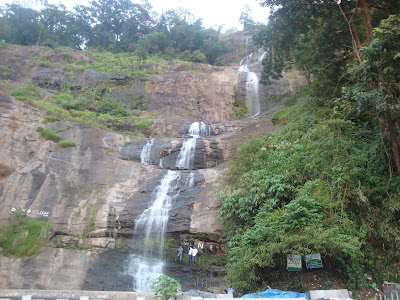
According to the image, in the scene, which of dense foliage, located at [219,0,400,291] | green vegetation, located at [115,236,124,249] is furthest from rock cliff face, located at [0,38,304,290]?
dense foliage, located at [219,0,400,291]

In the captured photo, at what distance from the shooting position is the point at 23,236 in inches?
561

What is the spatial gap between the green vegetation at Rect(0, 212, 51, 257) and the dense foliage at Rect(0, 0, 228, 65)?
28.5 m

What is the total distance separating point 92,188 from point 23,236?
4.02m

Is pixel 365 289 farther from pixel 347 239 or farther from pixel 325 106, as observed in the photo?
pixel 325 106

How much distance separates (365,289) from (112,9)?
1797 inches

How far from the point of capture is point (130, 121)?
2473 cm

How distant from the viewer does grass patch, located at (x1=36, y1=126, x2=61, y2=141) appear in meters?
19.0

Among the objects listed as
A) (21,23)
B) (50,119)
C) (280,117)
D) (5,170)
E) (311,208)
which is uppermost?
(21,23)

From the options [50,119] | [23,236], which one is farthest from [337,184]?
[50,119]

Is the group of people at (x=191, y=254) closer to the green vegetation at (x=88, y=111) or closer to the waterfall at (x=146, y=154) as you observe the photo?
the waterfall at (x=146, y=154)

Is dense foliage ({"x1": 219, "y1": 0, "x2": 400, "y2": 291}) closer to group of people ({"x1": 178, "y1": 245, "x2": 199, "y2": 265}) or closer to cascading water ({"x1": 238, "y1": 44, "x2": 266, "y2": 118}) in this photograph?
group of people ({"x1": 178, "y1": 245, "x2": 199, "y2": 265})

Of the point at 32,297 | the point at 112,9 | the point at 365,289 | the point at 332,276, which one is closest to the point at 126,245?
the point at 32,297

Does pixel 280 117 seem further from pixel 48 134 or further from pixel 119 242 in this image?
pixel 48 134

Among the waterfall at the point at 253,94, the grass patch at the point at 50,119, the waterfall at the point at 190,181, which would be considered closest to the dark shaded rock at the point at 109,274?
the waterfall at the point at 190,181
